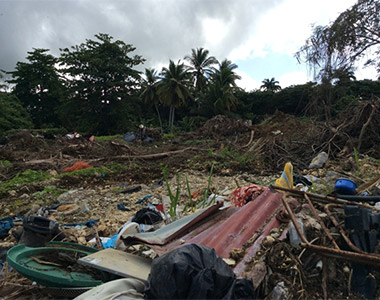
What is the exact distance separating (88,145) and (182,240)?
9483mm

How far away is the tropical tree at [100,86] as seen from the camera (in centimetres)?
2411

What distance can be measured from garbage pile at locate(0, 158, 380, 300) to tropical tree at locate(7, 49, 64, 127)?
1069 inches

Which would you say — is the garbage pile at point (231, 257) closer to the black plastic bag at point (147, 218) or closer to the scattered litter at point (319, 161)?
the black plastic bag at point (147, 218)

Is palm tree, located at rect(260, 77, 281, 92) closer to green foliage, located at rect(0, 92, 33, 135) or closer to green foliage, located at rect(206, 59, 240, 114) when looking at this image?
green foliage, located at rect(206, 59, 240, 114)

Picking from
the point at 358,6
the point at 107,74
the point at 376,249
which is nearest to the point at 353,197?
the point at 376,249

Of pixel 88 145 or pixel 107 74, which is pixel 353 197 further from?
pixel 107 74

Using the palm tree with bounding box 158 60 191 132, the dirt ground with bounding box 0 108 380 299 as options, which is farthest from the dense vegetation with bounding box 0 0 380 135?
the dirt ground with bounding box 0 108 380 299

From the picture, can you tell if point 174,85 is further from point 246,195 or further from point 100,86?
point 246,195

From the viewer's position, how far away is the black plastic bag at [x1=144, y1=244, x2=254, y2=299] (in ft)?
4.13

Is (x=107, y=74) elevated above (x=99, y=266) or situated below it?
above

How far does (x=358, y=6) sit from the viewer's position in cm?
730

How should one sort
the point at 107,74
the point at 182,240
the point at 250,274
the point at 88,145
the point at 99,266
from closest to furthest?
the point at 250,274 < the point at 99,266 < the point at 182,240 < the point at 88,145 < the point at 107,74

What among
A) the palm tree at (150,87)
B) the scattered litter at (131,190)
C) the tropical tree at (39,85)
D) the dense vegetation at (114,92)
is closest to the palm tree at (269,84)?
the dense vegetation at (114,92)

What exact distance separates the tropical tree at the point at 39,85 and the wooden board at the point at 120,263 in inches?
1077
